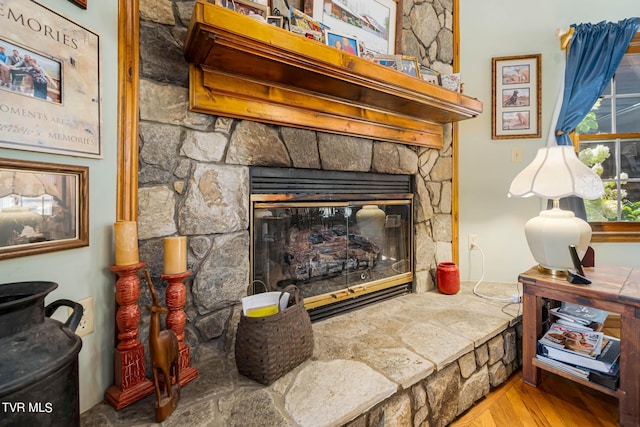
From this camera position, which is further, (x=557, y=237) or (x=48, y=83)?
(x=557, y=237)

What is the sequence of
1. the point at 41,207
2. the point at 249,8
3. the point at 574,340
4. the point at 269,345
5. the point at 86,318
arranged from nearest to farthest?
the point at 41,207, the point at 86,318, the point at 269,345, the point at 249,8, the point at 574,340

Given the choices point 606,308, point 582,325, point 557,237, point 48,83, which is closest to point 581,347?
point 582,325

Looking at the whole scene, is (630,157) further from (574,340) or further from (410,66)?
(410,66)

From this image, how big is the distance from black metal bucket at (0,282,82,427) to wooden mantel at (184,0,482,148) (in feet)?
2.77

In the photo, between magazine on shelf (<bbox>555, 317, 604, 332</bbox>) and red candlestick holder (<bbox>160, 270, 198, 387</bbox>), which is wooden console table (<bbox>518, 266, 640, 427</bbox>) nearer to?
magazine on shelf (<bbox>555, 317, 604, 332</bbox>)

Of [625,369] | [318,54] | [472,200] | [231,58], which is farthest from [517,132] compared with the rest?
[231,58]

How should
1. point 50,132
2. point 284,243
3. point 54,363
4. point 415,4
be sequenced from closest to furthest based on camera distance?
1. point 54,363
2. point 50,132
3. point 284,243
4. point 415,4

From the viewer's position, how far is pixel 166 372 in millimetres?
925

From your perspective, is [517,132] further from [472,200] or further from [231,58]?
[231,58]

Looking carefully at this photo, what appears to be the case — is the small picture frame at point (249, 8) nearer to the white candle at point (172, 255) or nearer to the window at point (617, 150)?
the white candle at point (172, 255)

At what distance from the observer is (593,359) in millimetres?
1369

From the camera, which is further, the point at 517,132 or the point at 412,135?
the point at 517,132

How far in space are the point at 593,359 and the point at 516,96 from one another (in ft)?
5.95

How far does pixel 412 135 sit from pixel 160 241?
5.34ft
